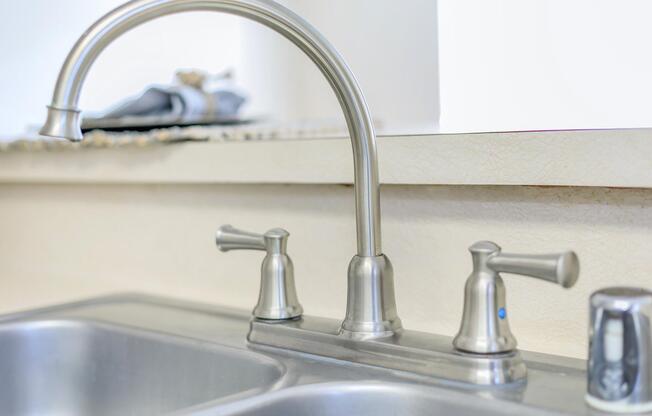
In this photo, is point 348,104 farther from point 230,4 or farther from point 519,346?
point 519,346

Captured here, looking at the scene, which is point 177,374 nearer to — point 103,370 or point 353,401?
point 103,370

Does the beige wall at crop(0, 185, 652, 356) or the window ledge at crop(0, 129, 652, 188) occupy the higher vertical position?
the window ledge at crop(0, 129, 652, 188)

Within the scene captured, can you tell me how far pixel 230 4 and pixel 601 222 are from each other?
34 centimetres

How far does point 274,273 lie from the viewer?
72 centimetres

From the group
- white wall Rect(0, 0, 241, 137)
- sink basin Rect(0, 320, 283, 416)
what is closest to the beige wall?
sink basin Rect(0, 320, 283, 416)

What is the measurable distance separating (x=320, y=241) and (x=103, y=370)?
275 millimetres

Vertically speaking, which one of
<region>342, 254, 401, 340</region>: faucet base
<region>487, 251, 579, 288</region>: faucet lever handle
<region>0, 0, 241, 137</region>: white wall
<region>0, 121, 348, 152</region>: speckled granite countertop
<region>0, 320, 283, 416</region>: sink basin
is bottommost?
<region>0, 320, 283, 416</region>: sink basin

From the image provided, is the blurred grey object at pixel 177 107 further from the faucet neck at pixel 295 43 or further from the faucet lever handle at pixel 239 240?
the faucet neck at pixel 295 43

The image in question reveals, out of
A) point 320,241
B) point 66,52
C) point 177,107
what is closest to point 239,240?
point 320,241

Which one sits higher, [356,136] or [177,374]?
[356,136]

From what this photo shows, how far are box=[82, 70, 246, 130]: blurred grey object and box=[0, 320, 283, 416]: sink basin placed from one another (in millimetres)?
385

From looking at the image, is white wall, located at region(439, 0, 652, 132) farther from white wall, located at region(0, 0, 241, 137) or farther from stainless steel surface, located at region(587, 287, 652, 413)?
white wall, located at region(0, 0, 241, 137)

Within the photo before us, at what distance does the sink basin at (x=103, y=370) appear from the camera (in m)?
0.77

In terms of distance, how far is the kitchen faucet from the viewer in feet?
1.87
